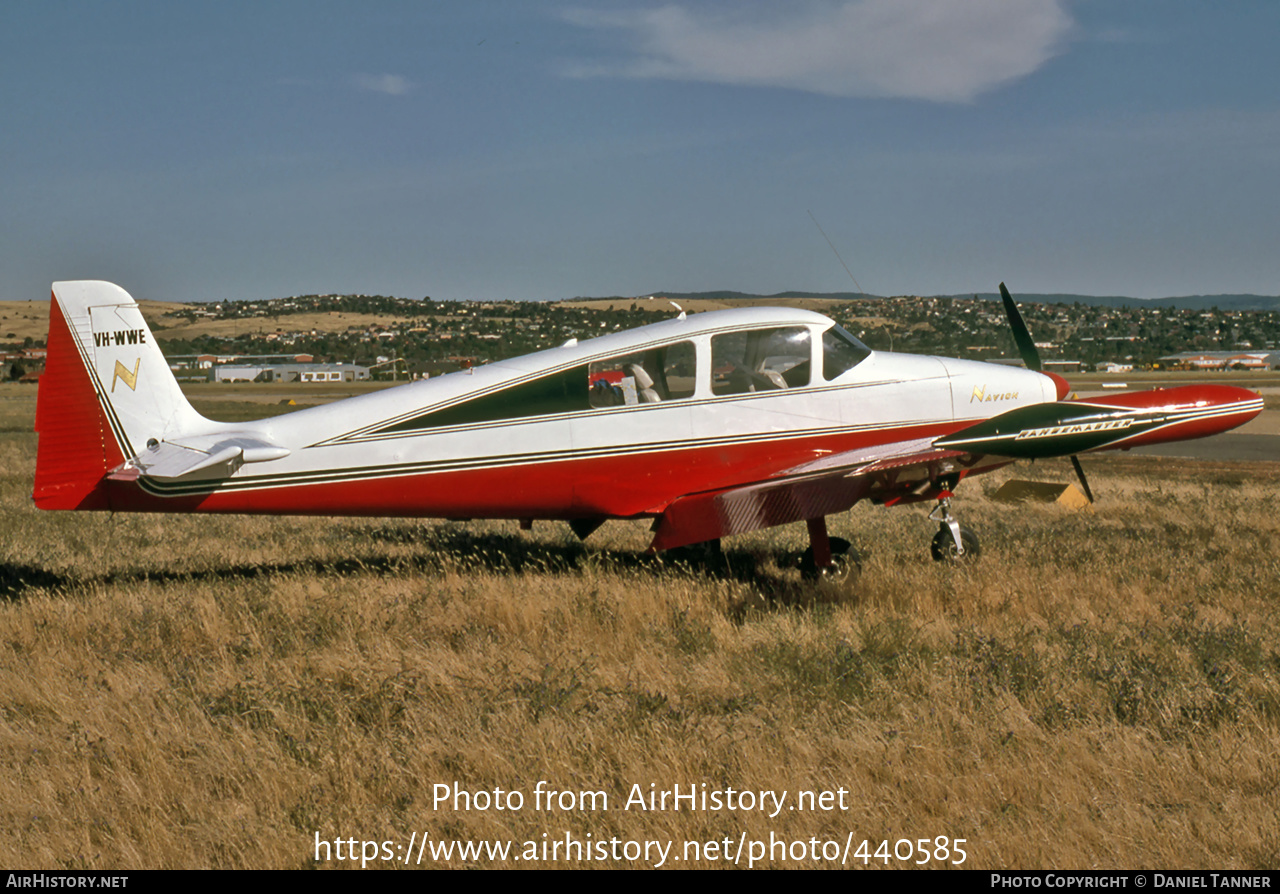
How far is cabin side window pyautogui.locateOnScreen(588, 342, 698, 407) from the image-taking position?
8570mm

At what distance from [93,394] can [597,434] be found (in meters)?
4.13

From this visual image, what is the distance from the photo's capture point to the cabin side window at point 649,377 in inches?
337

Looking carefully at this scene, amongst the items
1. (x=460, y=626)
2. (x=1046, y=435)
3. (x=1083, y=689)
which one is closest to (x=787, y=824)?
(x=1083, y=689)

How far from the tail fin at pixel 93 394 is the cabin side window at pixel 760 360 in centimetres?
453

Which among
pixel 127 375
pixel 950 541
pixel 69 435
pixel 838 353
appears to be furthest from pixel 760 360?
pixel 69 435

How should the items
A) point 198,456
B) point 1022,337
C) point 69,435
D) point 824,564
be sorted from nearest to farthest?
point 198,456 → point 69,435 → point 824,564 → point 1022,337

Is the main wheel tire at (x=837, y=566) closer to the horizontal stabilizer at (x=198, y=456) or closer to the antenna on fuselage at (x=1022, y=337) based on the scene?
the antenna on fuselage at (x=1022, y=337)

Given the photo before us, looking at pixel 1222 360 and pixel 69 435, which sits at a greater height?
pixel 69 435

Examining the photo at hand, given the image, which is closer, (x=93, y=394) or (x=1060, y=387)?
(x=93, y=394)

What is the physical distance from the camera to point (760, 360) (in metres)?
8.79

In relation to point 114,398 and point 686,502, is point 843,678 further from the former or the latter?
point 114,398

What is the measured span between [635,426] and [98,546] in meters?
6.99

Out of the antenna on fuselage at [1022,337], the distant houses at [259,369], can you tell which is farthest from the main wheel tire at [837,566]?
the distant houses at [259,369]

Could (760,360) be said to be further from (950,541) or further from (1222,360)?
(1222,360)
